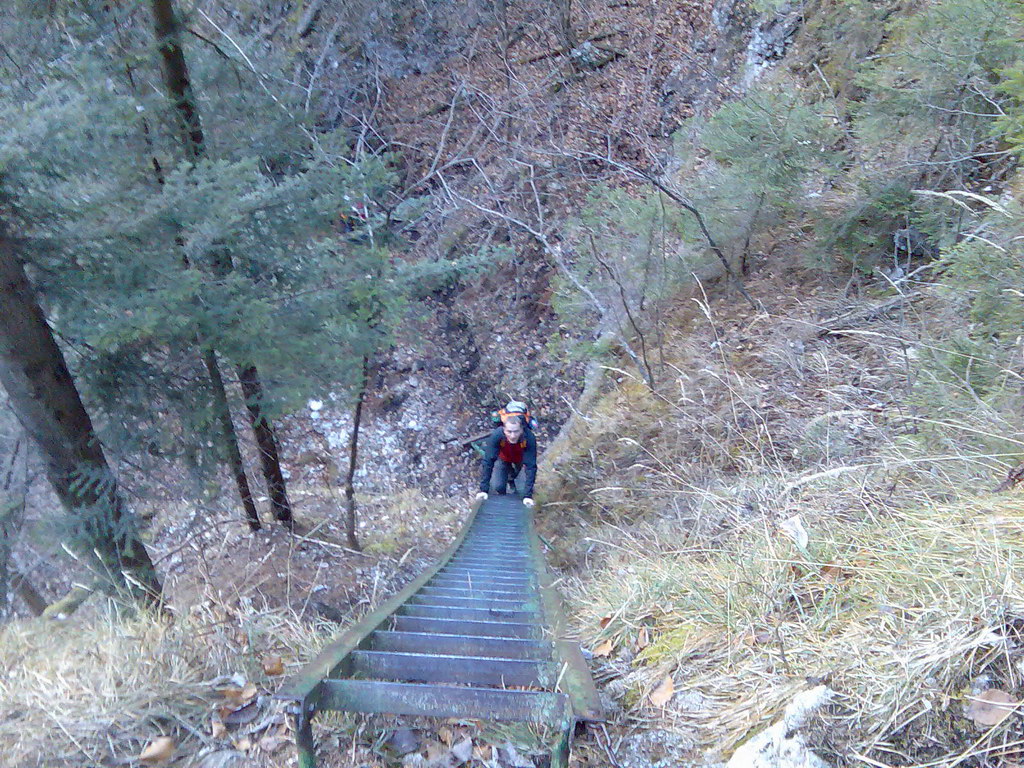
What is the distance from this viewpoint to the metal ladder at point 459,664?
2.23 metres

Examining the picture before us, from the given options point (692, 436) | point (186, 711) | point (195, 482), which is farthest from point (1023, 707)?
point (195, 482)

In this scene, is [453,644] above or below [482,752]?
above

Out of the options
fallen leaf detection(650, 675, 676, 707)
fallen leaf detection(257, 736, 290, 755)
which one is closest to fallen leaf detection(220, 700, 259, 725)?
fallen leaf detection(257, 736, 290, 755)

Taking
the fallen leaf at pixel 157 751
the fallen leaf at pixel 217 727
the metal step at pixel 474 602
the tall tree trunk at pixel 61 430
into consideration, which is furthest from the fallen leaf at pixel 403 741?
the tall tree trunk at pixel 61 430

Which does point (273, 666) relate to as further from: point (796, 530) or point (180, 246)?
point (180, 246)

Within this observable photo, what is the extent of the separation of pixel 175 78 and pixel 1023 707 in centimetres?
807

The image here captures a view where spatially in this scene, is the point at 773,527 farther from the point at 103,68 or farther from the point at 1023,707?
the point at 103,68

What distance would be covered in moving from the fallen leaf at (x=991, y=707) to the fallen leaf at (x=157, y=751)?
8.60ft

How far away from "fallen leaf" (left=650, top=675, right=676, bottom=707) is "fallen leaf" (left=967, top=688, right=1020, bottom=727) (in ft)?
3.19

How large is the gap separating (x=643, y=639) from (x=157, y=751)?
6.44 feet

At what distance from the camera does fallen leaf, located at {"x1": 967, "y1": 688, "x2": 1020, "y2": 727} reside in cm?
179

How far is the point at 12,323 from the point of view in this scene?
15.3 feet

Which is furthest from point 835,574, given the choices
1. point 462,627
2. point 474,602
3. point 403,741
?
point 474,602

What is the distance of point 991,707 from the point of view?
1830 mm
